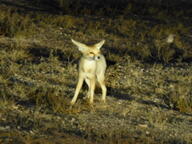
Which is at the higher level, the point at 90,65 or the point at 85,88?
the point at 90,65

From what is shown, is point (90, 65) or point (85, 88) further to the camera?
point (85, 88)

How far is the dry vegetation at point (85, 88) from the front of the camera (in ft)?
21.7

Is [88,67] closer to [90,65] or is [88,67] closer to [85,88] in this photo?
[90,65]

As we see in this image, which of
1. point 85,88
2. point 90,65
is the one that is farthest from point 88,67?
point 85,88

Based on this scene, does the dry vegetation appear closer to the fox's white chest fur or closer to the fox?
the fox

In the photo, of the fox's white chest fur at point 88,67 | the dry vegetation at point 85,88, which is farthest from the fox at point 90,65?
the dry vegetation at point 85,88

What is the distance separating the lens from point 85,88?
8984 millimetres

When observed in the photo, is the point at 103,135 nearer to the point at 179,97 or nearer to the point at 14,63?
the point at 179,97

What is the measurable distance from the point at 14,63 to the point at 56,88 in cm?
196

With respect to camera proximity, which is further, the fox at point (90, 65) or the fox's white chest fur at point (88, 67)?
the fox's white chest fur at point (88, 67)

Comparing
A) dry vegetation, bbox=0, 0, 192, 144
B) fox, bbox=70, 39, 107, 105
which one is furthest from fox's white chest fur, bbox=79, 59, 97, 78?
dry vegetation, bbox=0, 0, 192, 144

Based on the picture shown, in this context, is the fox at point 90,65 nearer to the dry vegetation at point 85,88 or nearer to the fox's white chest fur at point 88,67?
the fox's white chest fur at point 88,67

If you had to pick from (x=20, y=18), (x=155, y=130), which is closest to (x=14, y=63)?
(x=155, y=130)

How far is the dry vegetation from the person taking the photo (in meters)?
6.61
